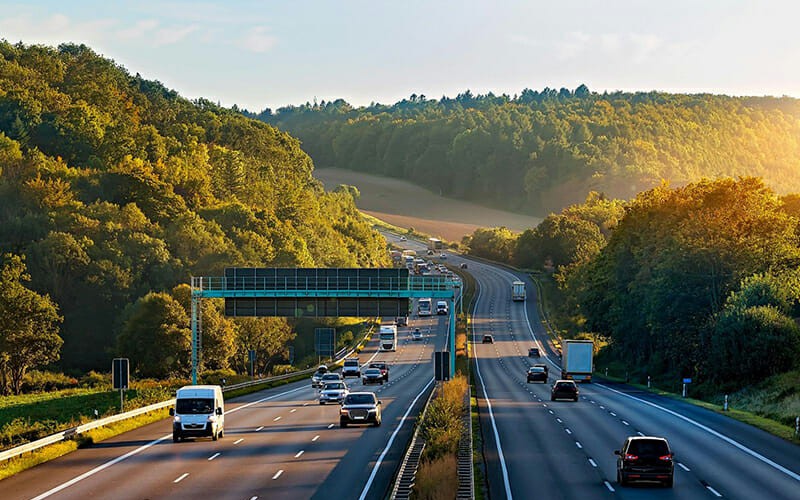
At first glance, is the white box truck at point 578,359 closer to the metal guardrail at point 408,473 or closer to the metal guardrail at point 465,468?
the metal guardrail at point 465,468

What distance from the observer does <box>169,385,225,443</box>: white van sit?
44.1 metres

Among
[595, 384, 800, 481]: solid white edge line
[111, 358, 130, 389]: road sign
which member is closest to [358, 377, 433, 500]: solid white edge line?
[111, 358, 130, 389]: road sign

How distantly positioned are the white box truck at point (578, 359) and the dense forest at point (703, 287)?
5.49 meters

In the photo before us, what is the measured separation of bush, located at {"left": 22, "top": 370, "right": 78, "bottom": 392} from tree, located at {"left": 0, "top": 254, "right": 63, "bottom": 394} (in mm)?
1695

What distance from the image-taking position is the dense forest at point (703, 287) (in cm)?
7294

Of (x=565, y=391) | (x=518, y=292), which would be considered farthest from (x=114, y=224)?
(x=565, y=391)

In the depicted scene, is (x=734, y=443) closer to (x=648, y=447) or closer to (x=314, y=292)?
(x=648, y=447)

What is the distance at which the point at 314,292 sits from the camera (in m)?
79.9

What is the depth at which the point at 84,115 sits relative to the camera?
163000 mm

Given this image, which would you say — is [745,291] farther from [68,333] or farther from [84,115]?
[84,115]

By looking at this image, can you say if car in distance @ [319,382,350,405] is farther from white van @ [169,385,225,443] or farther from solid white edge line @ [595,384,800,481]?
white van @ [169,385,225,443]

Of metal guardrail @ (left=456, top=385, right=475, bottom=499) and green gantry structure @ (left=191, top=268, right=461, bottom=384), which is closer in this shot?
metal guardrail @ (left=456, top=385, right=475, bottom=499)

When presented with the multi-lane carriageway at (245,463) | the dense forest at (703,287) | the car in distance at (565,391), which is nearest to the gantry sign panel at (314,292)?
the car in distance at (565,391)

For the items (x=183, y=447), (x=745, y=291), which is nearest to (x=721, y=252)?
(x=745, y=291)
